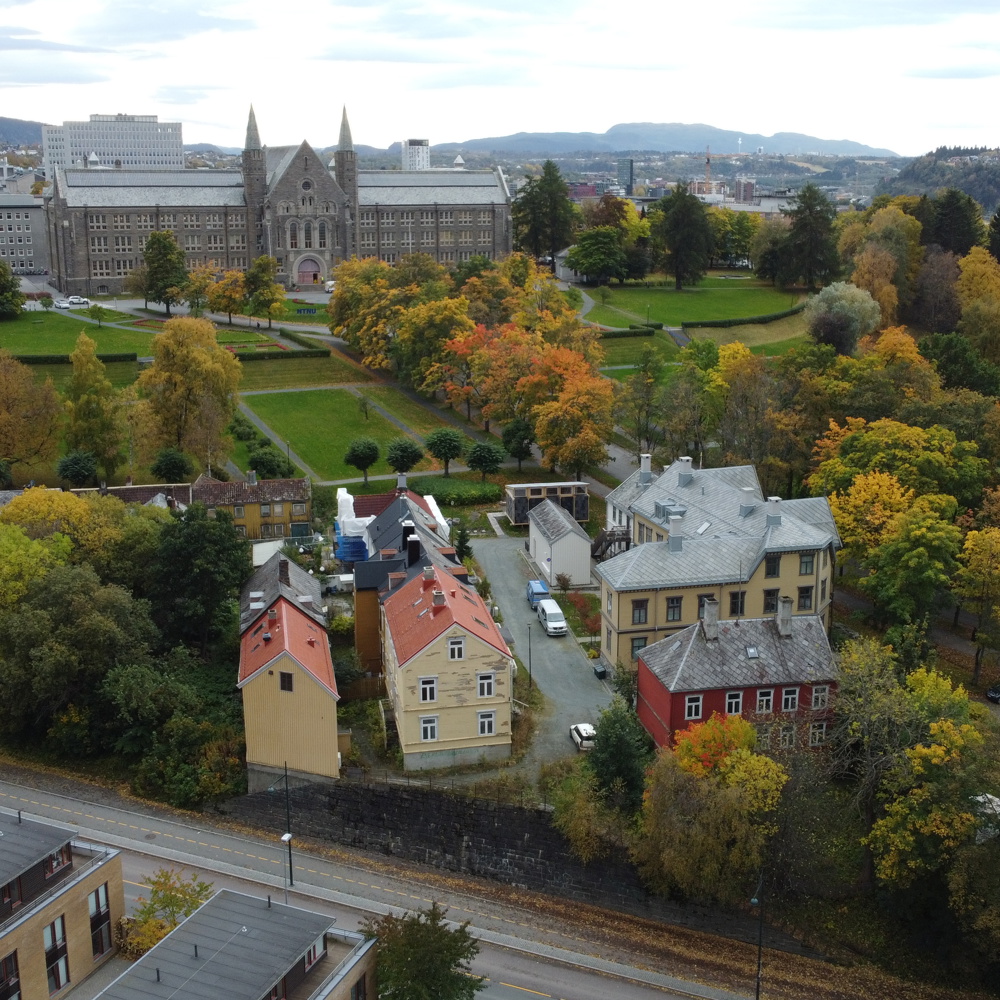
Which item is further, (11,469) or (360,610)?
(11,469)

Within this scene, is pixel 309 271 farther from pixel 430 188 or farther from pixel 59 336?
pixel 59 336

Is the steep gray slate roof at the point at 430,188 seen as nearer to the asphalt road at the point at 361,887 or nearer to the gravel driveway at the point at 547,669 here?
the gravel driveway at the point at 547,669

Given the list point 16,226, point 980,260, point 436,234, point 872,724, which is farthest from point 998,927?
point 16,226

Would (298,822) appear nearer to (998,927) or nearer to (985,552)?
(998,927)

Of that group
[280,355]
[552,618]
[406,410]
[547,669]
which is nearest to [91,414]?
[406,410]

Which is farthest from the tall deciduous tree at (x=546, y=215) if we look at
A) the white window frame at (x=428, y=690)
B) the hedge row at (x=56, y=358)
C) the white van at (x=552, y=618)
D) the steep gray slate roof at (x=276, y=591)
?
→ the white window frame at (x=428, y=690)

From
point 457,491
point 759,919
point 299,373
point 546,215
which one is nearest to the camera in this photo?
point 759,919
